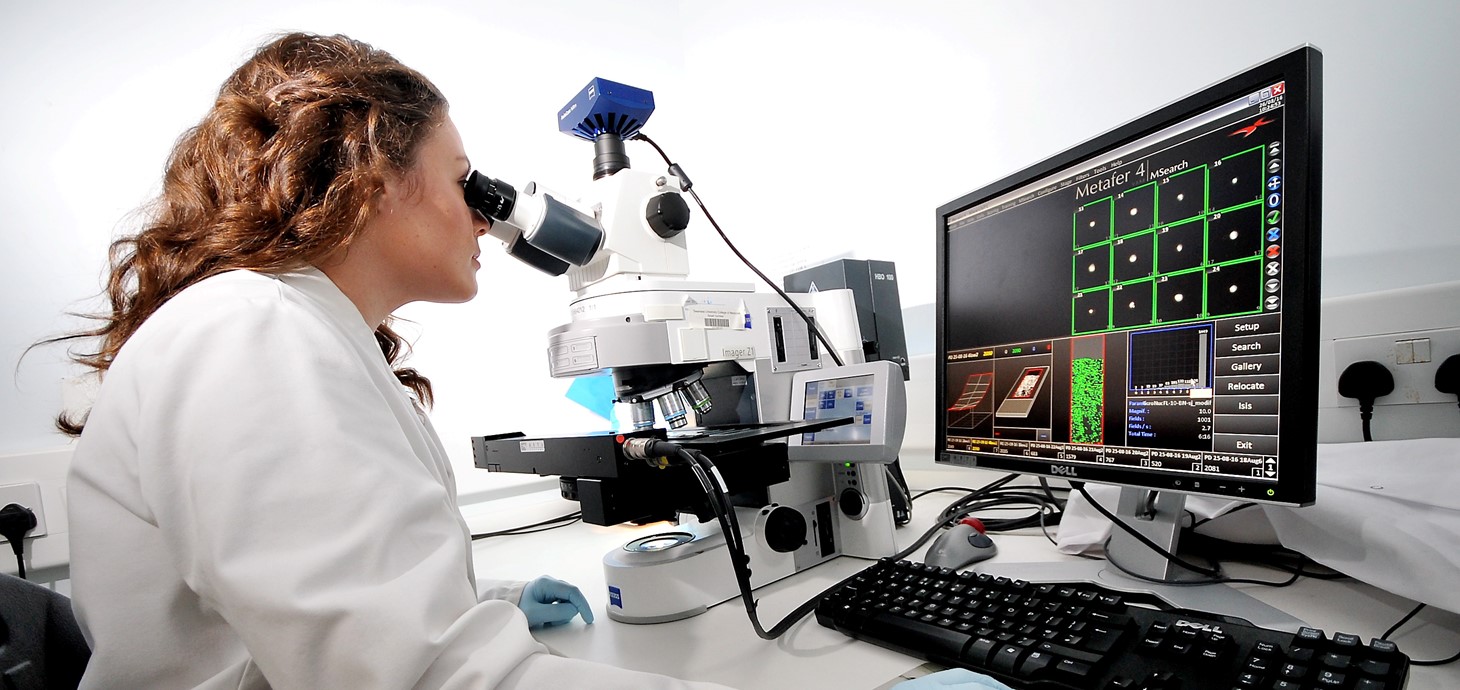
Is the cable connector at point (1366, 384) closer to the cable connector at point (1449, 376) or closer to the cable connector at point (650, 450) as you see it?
the cable connector at point (1449, 376)

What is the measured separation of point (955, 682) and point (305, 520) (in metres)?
0.44

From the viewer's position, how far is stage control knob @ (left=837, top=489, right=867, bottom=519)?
2.75 feet

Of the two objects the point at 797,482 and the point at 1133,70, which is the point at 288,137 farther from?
the point at 1133,70

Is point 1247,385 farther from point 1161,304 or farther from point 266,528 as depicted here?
point 266,528

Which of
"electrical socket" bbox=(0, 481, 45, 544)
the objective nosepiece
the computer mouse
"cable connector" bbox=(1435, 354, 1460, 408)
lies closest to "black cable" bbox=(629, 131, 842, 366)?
the objective nosepiece

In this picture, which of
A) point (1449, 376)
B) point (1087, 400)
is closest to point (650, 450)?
point (1087, 400)

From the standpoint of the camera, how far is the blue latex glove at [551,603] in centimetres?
71

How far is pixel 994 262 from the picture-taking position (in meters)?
0.77

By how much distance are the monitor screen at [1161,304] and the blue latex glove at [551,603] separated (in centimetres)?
48

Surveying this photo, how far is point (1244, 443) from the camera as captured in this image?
0.53 m

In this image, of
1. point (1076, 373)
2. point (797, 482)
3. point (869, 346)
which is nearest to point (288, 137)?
point (797, 482)

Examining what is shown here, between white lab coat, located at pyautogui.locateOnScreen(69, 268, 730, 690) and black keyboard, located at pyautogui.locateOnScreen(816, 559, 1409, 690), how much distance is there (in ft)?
0.73

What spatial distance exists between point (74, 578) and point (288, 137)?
1.24ft

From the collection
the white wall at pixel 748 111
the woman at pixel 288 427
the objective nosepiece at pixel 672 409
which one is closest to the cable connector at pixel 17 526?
the white wall at pixel 748 111
